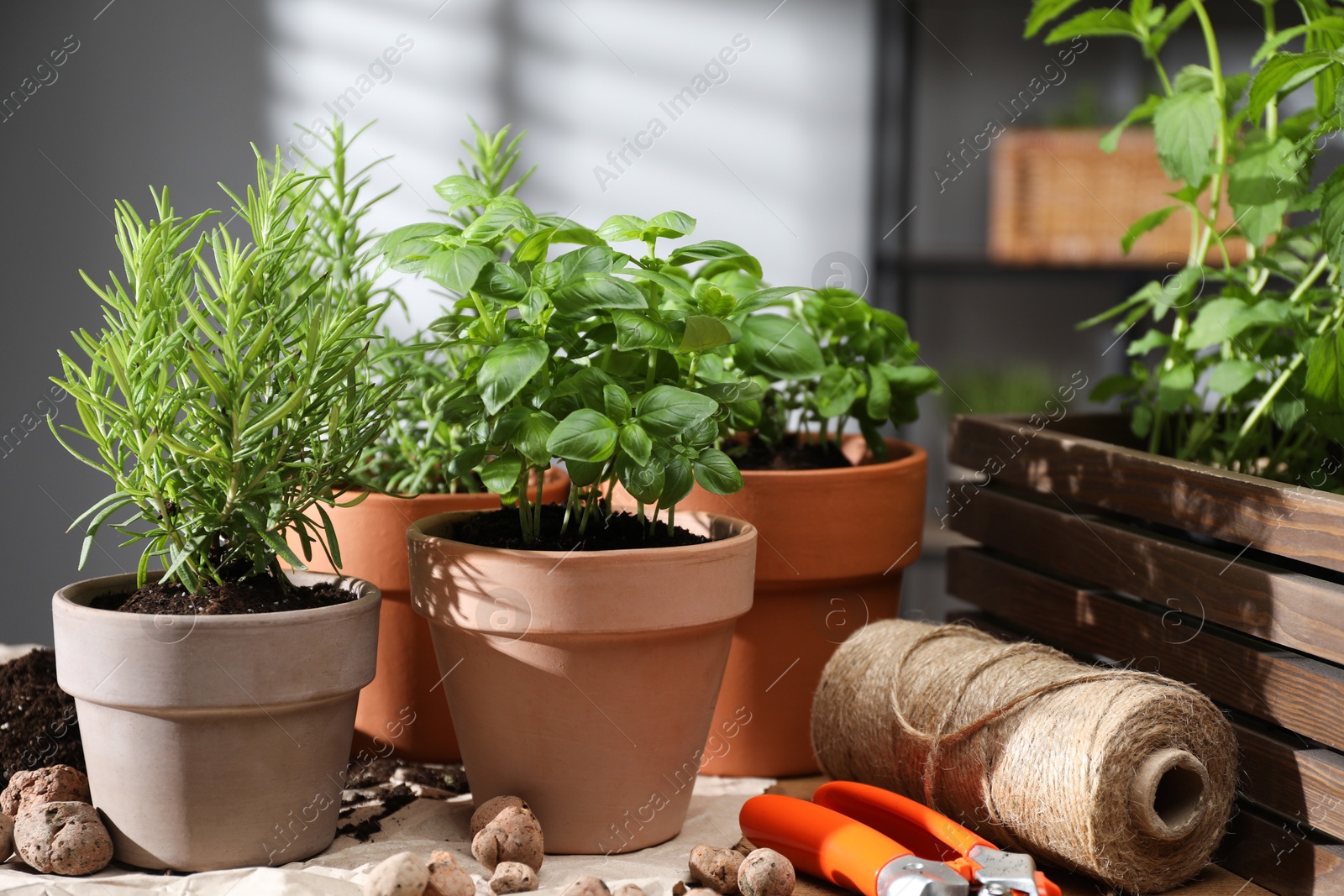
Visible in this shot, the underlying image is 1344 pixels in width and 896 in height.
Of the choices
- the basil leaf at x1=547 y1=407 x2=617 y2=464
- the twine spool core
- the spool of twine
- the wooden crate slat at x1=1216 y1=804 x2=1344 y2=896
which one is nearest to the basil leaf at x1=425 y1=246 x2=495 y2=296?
the basil leaf at x1=547 y1=407 x2=617 y2=464

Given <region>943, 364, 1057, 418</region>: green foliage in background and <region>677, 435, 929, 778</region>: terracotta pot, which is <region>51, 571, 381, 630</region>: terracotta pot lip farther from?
<region>943, 364, 1057, 418</region>: green foliage in background

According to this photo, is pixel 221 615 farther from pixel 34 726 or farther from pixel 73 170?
pixel 73 170

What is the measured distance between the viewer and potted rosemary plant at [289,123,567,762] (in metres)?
0.94

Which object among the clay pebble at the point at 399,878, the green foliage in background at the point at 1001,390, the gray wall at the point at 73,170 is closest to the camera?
the clay pebble at the point at 399,878

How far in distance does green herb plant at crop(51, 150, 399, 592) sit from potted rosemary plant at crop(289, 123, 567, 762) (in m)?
0.08

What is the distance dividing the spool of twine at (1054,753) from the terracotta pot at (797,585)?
0.11 m

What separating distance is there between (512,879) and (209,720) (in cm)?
22

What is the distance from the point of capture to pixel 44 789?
2.58ft

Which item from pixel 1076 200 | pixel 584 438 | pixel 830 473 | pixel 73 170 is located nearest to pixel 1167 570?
pixel 830 473

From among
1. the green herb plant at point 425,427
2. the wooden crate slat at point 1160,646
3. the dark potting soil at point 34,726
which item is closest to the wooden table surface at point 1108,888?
the wooden crate slat at point 1160,646

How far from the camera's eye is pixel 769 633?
39.0 inches

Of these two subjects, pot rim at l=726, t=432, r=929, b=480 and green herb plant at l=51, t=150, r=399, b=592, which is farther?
pot rim at l=726, t=432, r=929, b=480

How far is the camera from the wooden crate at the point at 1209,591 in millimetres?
750

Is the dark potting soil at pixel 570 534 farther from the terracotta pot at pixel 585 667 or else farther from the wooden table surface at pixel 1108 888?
the wooden table surface at pixel 1108 888
